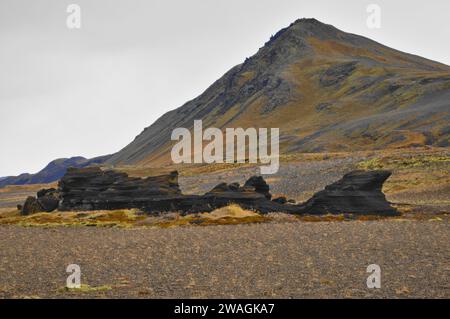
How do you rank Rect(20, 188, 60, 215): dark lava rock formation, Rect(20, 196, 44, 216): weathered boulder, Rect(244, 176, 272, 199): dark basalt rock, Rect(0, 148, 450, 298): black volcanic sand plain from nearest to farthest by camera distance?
Rect(0, 148, 450, 298): black volcanic sand plain
Rect(244, 176, 272, 199): dark basalt rock
Rect(20, 188, 60, 215): dark lava rock formation
Rect(20, 196, 44, 216): weathered boulder

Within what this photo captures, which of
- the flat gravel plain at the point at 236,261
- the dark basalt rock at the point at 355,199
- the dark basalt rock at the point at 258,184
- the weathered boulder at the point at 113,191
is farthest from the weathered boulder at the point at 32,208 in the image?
the dark basalt rock at the point at 355,199

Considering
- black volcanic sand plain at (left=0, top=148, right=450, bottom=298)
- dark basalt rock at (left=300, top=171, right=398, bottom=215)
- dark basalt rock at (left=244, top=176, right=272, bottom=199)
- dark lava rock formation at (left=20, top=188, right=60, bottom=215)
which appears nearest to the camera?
black volcanic sand plain at (left=0, top=148, right=450, bottom=298)

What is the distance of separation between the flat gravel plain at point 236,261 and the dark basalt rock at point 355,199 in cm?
580

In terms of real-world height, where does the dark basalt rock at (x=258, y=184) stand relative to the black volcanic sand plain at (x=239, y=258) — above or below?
above

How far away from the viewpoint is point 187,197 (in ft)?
147

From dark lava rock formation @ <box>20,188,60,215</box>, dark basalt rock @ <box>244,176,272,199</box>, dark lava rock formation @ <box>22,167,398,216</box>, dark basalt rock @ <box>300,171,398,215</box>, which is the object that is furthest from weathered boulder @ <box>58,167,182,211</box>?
dark basalt rock @ <box>300,171,398,215</box>

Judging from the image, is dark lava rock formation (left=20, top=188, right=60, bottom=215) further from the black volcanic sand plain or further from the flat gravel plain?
the flat gravel plain

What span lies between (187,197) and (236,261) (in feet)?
75.1

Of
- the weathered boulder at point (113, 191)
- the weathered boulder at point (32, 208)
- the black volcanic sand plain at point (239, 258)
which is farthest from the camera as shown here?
the weathered boulder at point (32, 208)

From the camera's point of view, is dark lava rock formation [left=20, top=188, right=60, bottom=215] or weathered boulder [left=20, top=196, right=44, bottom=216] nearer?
dark lava rock formation [left=20, top=188, right=60, bottom=215]

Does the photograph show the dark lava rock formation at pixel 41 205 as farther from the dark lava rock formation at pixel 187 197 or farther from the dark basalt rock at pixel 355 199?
the dark basalt rock at pixel 355 199

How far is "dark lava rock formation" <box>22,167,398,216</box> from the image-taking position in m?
41.6

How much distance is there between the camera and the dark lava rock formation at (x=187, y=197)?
41.6 metres

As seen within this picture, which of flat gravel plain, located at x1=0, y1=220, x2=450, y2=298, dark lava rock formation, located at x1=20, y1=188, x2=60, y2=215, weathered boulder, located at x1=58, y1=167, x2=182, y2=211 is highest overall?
weathered boulder, located at x1=58, y1=167, x2=182, y2=211
